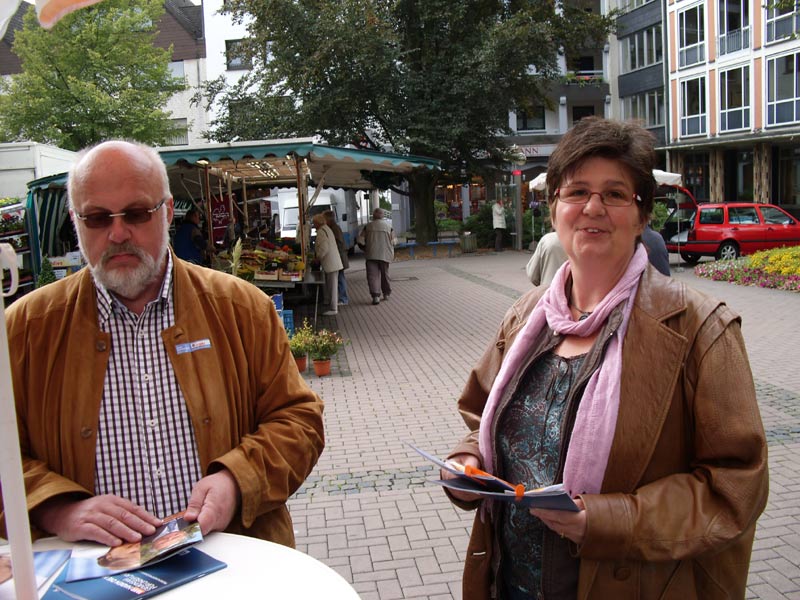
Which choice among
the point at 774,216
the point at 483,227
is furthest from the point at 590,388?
the point at 483,227

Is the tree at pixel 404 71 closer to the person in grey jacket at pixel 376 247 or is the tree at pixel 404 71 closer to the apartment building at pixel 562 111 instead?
the person in grey jacket at pixel 376 247

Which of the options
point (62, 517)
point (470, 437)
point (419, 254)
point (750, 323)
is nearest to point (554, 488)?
point (470, 437)

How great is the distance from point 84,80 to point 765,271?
2428 cm

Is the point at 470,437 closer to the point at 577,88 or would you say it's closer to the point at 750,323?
the point at 750,323

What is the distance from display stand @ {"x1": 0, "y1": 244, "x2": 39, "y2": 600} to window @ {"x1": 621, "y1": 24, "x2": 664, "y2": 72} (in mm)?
40782

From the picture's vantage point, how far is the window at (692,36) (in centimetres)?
3400

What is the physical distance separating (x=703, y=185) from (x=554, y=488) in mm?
38071

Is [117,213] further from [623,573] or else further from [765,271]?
[765,271]

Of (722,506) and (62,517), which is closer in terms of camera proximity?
(722,506)

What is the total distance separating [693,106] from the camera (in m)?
35.1

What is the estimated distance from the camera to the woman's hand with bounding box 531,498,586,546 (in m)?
1.88

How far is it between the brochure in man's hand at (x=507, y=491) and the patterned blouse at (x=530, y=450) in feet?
0.66

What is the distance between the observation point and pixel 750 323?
38.5ft

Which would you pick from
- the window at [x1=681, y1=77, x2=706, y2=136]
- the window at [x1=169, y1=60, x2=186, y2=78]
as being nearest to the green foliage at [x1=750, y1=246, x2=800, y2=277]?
the window at [x1=681, y1=77, x2=706, y2=136]
